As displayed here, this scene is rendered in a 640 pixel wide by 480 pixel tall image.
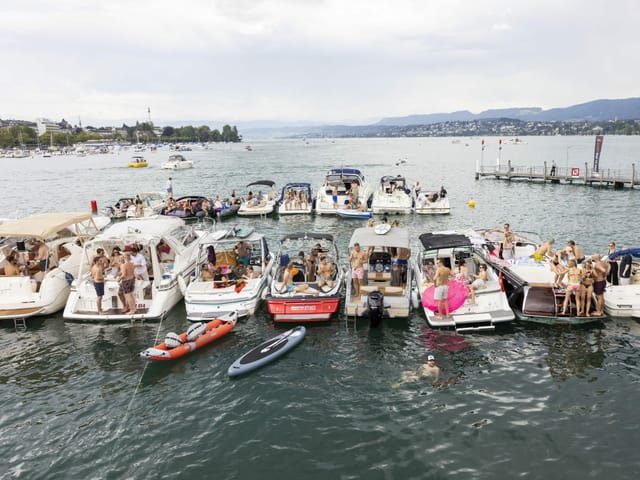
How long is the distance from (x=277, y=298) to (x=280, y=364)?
2.77m

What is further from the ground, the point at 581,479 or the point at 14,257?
the point at 14,257

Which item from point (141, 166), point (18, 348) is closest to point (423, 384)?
point (18, 348)

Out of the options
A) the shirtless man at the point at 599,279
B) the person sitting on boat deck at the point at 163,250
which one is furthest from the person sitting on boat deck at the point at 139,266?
the shirtless man at the point at 599,279

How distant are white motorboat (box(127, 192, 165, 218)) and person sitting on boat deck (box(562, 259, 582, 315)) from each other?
101 ft

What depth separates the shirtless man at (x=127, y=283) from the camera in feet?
49.4

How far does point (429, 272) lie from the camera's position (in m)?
16.7

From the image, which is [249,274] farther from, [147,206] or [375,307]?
[147,206]

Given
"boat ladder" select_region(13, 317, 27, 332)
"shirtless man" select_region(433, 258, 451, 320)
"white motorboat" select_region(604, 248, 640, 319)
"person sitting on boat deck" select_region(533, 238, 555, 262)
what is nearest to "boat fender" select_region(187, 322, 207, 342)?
"boat ladder" select_region(13, 317, 27, 332)

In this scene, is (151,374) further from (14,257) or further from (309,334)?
(14,257)

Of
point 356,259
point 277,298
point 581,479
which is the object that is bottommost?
point 581,479

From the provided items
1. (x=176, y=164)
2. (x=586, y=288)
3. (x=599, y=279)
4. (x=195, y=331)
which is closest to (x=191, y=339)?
(x=195, y=331)

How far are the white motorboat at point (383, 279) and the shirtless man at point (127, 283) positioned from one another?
24.8ft

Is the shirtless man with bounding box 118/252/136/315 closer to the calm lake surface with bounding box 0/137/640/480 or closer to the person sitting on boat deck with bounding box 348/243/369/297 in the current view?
the calm lake surface with bounding box 0/137/640/480

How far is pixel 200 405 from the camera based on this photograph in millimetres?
11102
